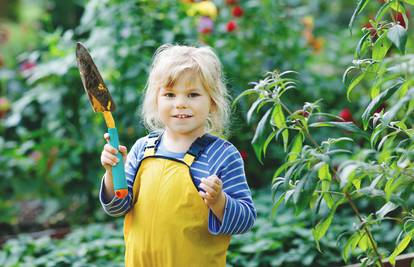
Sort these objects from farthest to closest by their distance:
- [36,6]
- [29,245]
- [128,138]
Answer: [36,6], [128,138], [29,245]

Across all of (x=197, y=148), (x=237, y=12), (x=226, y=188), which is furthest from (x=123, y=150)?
(x=237, y=12)

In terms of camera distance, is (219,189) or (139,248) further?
(139,248)

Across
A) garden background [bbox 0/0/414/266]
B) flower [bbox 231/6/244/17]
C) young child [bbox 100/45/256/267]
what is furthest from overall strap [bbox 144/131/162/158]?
flower [bbox 231/6/244/17]

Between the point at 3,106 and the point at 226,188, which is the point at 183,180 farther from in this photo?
the point at 3,106

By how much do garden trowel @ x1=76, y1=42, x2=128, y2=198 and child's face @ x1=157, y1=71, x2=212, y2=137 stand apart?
0.17 m

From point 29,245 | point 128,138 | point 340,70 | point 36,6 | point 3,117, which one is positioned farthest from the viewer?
point 36,6

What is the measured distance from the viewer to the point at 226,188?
2379 mm

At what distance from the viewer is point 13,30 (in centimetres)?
966

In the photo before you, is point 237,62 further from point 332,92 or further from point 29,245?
point 29,245

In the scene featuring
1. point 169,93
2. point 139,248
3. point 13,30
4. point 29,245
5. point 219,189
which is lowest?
point 29,245

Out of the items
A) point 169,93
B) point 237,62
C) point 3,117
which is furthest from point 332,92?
point 169,93

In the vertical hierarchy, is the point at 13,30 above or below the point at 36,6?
below

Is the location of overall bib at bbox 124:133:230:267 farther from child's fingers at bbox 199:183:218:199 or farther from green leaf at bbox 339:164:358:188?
green leaf at bbox 339:164:358:188

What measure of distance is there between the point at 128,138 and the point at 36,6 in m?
10.2
